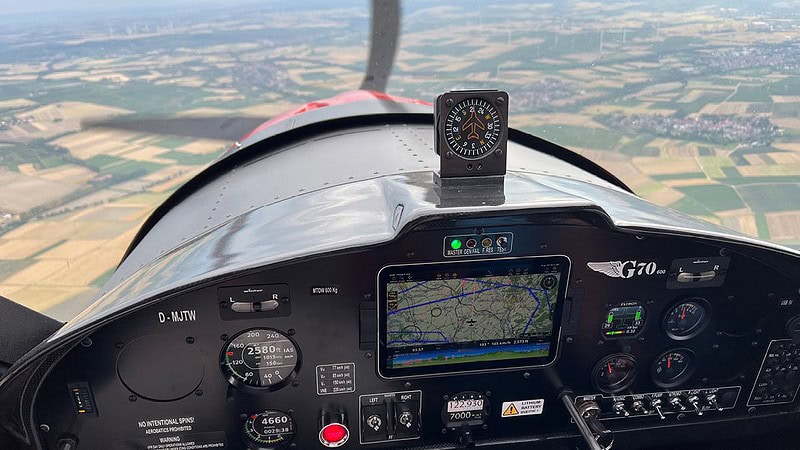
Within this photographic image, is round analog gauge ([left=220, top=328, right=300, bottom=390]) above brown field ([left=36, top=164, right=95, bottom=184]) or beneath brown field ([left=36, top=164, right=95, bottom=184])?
beneath

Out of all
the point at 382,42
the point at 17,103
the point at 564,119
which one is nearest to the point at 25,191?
the point at 17,103

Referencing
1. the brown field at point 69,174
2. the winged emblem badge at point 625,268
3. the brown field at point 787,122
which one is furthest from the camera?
the brown field at point 787,122

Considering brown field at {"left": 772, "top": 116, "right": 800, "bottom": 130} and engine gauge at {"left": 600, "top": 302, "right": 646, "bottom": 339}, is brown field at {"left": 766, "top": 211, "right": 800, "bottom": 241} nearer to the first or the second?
brown field at {"left": 772, "top": 116, "right": 800, "bottom": 130}

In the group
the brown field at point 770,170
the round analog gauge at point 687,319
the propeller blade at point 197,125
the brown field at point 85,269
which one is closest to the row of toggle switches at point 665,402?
the round analog gauge at point 687,319

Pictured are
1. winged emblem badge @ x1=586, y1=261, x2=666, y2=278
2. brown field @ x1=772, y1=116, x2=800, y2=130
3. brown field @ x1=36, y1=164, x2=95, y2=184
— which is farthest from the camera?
brown field @ x1=772, y1=116, x2=800, y2=130

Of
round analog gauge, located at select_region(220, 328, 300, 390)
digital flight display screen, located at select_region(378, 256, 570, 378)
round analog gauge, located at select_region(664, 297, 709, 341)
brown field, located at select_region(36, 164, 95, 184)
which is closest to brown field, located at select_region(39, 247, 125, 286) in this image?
brown field, located at select_region(36, 164, 95, 184)

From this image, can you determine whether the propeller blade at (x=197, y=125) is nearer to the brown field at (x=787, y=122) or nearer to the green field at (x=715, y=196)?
the green field at (x=715, y=196)

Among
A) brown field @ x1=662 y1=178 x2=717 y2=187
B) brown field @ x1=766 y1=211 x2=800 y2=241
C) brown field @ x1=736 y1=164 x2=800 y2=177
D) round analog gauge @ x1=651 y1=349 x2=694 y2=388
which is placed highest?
brown field @ x1=736 y1=164 x2=800 y2=177
